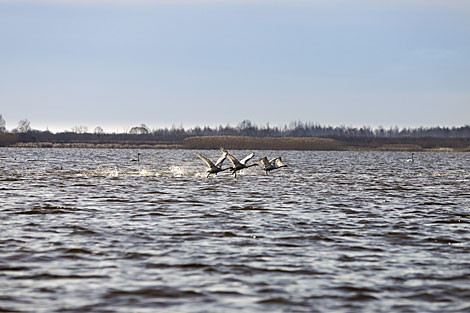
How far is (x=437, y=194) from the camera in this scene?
32.3 meters

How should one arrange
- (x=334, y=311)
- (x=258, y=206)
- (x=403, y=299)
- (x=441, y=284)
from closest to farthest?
(x=334, y=311), (x=403, y=299), (x=441, y=284), (x=258, y=206)

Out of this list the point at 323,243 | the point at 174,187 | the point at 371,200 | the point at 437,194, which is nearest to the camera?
the point at 323,243

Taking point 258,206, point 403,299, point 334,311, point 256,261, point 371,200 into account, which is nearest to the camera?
point 334,311

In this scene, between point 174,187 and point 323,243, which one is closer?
point 323,243

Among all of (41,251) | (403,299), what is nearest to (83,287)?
(41,251)

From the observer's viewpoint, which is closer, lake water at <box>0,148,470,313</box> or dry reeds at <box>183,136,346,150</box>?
lake water at <box>0,148,470,313</box>

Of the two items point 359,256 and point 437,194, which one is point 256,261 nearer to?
point 359,256

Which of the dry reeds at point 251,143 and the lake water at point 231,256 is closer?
the lake water at point 231,256

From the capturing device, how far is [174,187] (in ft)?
115

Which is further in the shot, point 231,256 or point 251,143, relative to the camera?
point 251,143

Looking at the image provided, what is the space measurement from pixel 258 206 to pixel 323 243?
28.7 feet

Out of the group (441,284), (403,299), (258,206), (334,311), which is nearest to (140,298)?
(334,311)

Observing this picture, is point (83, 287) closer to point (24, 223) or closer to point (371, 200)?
point (24, 223)

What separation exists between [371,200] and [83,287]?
19.1 metres
